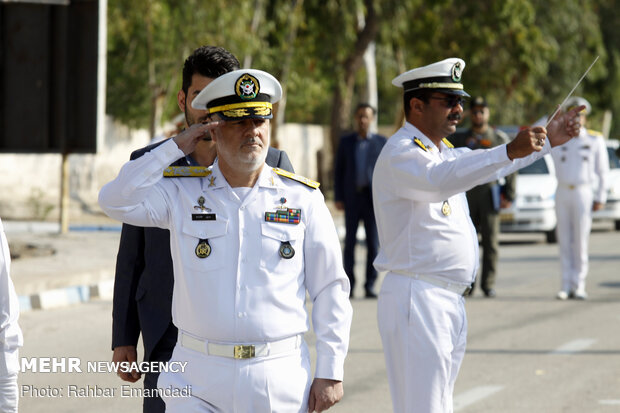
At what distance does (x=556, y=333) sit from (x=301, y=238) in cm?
704

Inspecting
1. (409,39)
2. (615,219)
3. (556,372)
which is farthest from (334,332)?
(409,39)

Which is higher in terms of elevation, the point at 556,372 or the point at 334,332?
the point at 334,332

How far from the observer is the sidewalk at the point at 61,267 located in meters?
12.2

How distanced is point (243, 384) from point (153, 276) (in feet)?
3.59

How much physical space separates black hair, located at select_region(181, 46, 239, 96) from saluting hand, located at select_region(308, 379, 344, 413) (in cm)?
156

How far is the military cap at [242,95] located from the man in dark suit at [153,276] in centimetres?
60

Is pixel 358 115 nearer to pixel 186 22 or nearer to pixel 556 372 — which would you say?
pixel 556 372

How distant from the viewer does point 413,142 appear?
17.4 ft

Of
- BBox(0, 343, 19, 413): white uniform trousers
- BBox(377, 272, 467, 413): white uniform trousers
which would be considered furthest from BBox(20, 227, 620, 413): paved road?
BBox(0, 343, 19, 413): white uniform trousers

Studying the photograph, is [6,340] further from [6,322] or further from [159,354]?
[159,354]

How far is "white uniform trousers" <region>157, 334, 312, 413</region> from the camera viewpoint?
3.86m

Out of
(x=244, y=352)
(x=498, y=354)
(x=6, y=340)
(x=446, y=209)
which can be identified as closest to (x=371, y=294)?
(x=498, y=354)

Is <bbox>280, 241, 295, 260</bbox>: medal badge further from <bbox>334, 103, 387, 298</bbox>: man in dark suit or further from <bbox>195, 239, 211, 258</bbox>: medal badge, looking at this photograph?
<bbox>334, 103, 387, 298</bbox>: man in dark suit

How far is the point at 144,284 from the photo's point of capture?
4828mm
